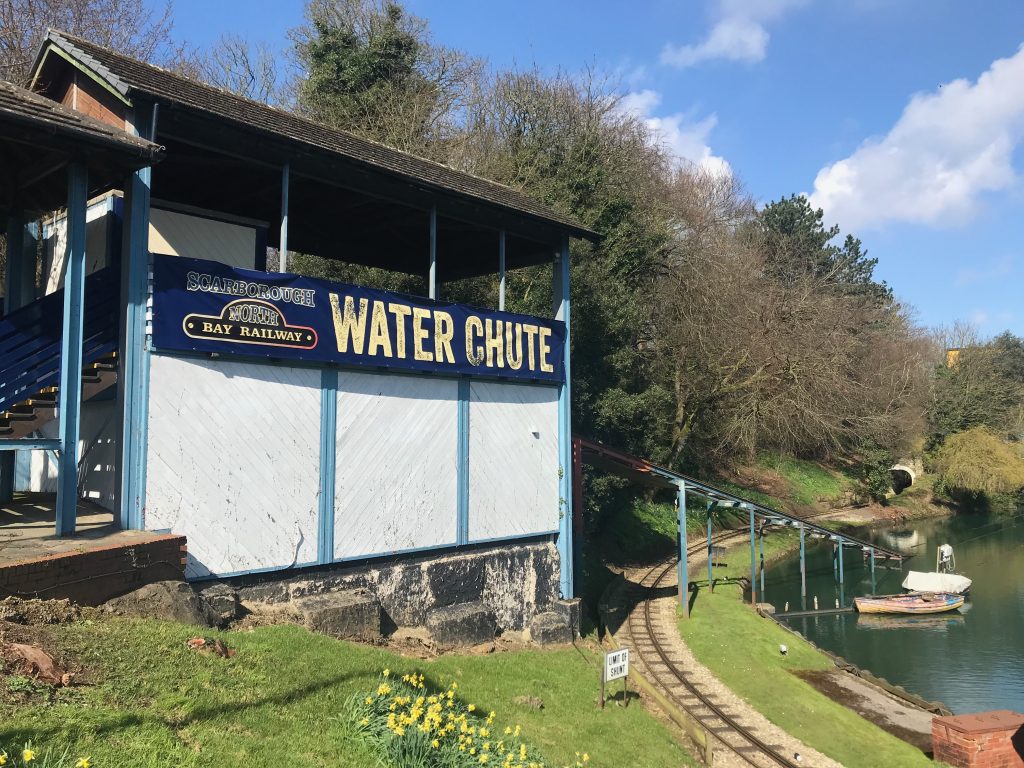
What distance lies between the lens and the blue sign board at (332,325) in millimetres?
10789

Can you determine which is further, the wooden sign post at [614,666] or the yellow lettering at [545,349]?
the yellow lettering at [545,349]

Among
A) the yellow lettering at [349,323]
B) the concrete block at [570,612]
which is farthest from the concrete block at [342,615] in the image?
the concrete block at [570,612]

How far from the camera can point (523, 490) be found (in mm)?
16547

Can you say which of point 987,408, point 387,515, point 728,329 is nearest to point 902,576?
point 728,329

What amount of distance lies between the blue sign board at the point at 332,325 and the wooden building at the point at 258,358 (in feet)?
0.11

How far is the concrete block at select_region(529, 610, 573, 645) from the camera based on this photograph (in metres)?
16.1

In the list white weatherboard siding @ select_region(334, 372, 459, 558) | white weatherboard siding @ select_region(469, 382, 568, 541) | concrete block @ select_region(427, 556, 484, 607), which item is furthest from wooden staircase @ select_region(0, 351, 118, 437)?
white weatherboard siding @ select_region(469, 382, 568, 541)

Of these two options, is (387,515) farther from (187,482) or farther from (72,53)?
(72,53)

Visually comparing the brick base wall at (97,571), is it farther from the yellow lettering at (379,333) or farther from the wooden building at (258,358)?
the yellow lettering at (379,333)

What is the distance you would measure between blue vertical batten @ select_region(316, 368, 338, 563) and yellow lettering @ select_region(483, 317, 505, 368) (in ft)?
12.9

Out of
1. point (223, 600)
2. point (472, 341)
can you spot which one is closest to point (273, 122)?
point (472, 341)

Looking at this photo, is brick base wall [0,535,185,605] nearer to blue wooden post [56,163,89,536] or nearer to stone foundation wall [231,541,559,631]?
blue wooden post [56,163,89,536]

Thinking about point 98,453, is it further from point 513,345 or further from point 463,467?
point 513,345

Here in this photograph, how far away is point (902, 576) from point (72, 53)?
40.6 metres
